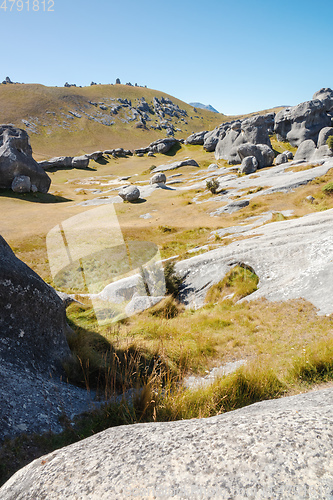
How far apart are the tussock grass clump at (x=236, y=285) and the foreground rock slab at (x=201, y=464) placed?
26.5 feet

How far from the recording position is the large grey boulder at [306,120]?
66.4m

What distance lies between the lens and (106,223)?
2731 centimetres

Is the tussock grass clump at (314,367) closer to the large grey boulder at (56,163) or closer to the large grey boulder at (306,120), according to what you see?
the large grey boulder at (306,120)

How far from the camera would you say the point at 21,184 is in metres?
40.8

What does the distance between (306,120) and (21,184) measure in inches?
2662

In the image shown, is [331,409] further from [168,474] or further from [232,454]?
[168,474]

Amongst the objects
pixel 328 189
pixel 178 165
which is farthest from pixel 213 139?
pixel 328 189

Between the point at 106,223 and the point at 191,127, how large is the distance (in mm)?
180203

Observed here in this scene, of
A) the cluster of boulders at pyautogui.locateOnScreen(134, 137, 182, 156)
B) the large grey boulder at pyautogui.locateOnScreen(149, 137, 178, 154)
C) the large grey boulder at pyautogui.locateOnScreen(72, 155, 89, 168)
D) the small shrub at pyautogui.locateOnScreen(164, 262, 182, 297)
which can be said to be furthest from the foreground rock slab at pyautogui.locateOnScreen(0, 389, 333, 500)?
the large grey boulder at pyautogui.locateOnScreen(149, 137, 178, 154)

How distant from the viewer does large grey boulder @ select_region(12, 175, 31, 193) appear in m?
40.6

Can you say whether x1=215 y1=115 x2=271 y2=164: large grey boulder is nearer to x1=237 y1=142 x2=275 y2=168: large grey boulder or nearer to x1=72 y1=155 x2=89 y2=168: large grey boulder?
x1=237 y1=142 x2=275 y2=168: large grey boulder

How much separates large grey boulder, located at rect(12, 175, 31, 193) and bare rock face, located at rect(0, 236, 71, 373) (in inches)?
1629

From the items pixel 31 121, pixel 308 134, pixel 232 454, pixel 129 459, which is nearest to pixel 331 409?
pixel 232 454

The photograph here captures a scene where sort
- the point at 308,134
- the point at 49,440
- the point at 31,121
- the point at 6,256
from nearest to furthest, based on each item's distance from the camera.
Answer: the point at 49,440 → the point at 6,256 → the point at 308,134 → the point at 31,121
